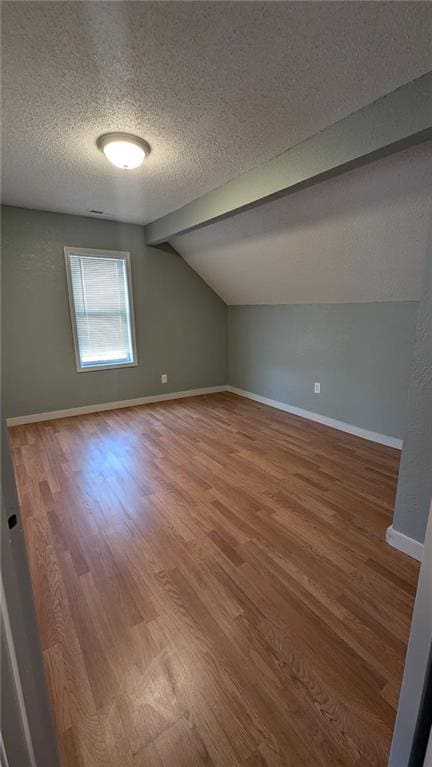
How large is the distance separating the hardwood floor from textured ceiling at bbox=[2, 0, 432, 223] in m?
2.25

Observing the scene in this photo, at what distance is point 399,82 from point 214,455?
8.44 ft

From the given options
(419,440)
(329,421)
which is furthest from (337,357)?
(419,440)

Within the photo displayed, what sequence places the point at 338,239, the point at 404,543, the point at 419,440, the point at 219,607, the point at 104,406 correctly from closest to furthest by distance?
the point at 219,607, the point at 419,440, the point at 404,543, the point at 338,239, the point at 104,406

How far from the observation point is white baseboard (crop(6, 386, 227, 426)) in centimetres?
362

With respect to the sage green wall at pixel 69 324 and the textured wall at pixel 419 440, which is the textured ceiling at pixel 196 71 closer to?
the textured wall at pixel 419 440

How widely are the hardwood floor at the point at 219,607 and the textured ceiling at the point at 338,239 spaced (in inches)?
63.0

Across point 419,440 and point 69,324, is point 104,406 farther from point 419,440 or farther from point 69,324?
point 419,440

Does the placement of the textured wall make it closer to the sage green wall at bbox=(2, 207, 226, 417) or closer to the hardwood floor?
the hardwood floor

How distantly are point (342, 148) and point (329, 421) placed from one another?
8.35 feet

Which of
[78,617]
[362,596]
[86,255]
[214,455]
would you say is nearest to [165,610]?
[78,617]

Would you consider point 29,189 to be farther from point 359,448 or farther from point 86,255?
point 359,448

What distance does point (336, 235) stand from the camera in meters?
2.55

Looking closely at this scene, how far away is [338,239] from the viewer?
2574 mm

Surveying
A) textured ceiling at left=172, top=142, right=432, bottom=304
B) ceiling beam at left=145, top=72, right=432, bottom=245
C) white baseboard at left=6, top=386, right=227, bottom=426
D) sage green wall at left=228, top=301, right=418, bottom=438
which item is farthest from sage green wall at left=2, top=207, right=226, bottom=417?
ceiling beam at left=145, top=72, right=432, bottom=245
